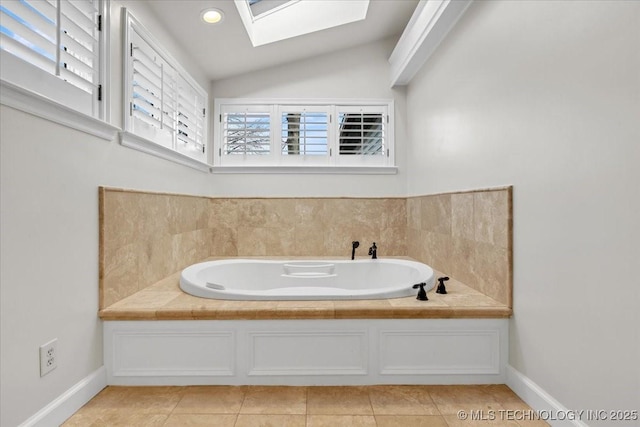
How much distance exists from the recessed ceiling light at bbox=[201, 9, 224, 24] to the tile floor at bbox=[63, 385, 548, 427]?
228 cm

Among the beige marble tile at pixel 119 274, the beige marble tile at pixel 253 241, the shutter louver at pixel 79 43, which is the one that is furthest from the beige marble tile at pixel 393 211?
the shutter louver at pixel 79 43

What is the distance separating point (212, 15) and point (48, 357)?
2.15m

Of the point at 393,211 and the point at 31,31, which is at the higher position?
the point at 31,31

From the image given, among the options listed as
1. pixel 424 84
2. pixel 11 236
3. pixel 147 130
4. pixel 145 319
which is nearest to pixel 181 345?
pixel 145 319

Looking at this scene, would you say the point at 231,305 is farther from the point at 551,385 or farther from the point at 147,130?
the point at 551,385

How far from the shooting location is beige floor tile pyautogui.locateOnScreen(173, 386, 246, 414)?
4.63 feet

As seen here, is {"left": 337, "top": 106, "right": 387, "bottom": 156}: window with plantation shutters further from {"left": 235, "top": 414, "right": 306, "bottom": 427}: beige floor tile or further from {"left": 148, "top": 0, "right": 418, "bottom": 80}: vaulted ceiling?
{"left": 235, "top": 414, "right": 306, "bottom": 427}: beige floor tile

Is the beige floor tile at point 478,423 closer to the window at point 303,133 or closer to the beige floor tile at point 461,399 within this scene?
the beige floor tile at point 461,399

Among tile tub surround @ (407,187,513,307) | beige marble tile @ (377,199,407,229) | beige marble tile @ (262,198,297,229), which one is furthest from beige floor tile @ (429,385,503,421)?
beige marble tile @ (262,198,297,229)

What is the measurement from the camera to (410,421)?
1338 mm

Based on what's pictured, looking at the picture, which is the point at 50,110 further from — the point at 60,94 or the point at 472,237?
the point at 472,237

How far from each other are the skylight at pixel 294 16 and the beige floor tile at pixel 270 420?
2.53 meters

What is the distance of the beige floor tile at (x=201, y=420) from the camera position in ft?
4.33

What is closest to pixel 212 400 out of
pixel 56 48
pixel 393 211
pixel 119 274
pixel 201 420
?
pixel 201 420
